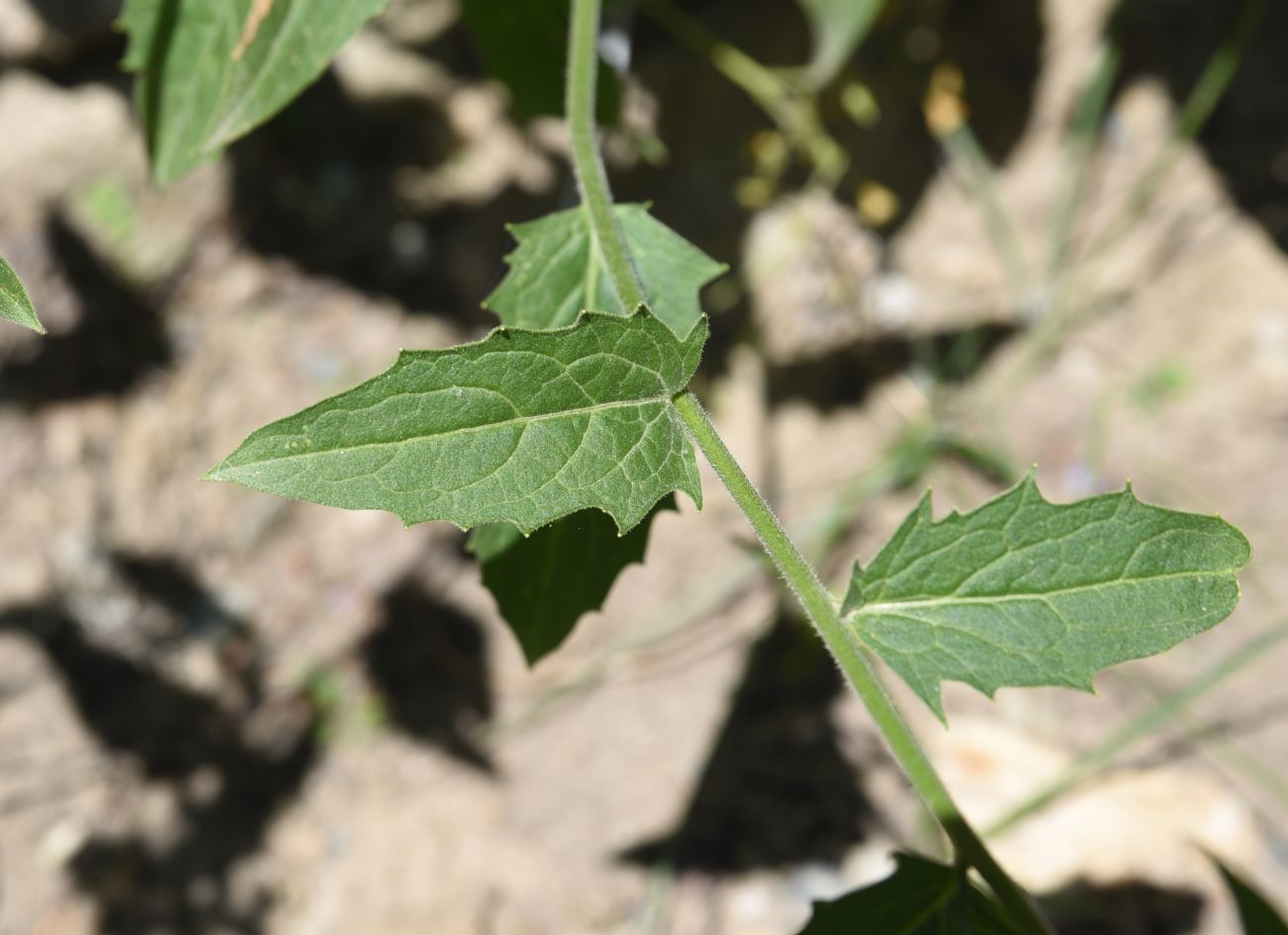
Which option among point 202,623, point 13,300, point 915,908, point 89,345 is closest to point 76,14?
point 89,345

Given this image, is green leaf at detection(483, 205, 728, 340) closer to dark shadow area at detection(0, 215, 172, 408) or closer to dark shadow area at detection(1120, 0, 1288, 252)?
dark shadow area at detection(0, 215, 172, 408)

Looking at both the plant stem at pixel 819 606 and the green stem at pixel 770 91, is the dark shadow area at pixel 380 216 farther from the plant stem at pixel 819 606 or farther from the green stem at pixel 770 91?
the plant stem at pixel 819 606

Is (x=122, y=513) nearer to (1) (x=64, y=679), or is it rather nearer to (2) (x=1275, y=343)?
(1) (x=64, y=679)

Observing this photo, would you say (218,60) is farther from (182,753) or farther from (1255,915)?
(182,753)

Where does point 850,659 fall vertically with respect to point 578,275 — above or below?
below

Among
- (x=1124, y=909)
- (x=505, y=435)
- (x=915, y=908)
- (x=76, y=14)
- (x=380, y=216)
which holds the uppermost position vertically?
(x=76, y=14)

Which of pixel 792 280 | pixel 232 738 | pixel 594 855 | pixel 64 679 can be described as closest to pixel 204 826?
pixel 232 738

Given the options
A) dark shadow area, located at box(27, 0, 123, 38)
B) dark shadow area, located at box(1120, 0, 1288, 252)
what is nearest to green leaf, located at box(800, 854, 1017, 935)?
dark shadow area, located at box(1120, 0, 1288, 252)
